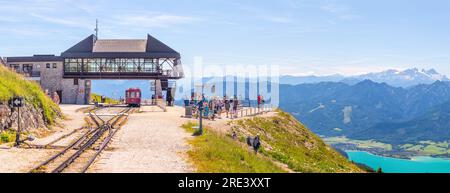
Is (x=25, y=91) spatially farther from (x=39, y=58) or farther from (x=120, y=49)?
(x=120, y=49)

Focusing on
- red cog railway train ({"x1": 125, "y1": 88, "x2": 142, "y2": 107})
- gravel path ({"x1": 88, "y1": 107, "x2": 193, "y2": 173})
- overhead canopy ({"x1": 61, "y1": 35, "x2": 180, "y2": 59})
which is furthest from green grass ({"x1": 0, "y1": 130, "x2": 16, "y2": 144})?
overhead canopy ({"x1": 61, "y1": 35, "x2": 180, "y2": 59})

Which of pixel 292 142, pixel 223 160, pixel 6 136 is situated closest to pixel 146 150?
pixel 223 160

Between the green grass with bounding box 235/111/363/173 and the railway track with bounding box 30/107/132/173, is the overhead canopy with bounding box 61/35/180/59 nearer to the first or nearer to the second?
the green grass with bounding box 235/111/363/173

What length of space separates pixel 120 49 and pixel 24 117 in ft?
170

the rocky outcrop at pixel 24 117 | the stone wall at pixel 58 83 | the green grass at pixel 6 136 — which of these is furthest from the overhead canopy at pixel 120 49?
the green grass at pixel 6 136

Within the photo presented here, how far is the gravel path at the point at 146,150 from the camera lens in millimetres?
18547

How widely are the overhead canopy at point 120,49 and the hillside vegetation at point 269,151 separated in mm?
30197

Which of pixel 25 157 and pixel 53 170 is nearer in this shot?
pixel 53 170

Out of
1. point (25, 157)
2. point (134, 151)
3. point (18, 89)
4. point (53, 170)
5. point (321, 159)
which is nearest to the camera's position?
point (53, 170)

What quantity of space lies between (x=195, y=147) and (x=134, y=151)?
317 cm
